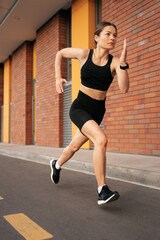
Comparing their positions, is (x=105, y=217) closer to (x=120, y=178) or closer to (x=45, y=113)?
(x=120, y=178)

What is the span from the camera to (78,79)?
1038 centimetres

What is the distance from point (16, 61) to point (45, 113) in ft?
18.7

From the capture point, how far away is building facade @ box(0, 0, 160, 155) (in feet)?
23.7

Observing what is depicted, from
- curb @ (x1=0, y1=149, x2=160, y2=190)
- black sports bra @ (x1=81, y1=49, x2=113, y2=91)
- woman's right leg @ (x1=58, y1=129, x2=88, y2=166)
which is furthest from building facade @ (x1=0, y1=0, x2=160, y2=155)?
curb @ (x1=0, y1=149, x2=160, y2=190)

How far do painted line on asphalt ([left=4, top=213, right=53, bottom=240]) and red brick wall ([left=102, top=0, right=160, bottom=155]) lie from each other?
15.7ft

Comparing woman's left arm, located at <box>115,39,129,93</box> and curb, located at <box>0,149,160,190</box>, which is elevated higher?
woman's left arm, located at <box>115,39,129,93</box>

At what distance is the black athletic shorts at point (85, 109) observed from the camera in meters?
3.41

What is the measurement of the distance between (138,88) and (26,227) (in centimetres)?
576

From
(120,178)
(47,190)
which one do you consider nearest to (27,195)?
(47,190)

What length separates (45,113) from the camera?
41.9 feet

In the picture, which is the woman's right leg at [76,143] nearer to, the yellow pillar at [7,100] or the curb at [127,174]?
the curb at [127,174]

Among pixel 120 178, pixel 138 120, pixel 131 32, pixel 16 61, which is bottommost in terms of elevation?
pixel 120 178

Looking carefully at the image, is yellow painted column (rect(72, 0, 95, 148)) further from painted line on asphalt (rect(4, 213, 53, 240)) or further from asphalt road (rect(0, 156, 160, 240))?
painted line on asphalt (rect(4, 213, 53, 240))

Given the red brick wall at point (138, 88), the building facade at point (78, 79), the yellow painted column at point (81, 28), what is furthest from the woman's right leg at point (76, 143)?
the yellow painted column at point (81, 28)
